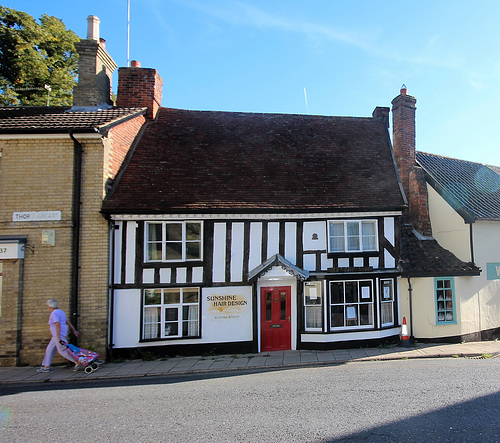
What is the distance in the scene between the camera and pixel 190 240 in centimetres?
1052

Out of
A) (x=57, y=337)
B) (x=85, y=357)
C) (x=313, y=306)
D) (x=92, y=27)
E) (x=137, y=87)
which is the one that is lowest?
(x=85, y=357)

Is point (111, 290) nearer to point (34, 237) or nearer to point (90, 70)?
point (34, 237)

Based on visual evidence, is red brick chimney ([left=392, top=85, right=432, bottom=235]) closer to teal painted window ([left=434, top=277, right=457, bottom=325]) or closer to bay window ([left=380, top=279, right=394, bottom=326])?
teal painted window ([left=434, top=277, right=457, bottom=325])

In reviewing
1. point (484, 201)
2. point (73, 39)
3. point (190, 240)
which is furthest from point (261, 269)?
point (73, 39)

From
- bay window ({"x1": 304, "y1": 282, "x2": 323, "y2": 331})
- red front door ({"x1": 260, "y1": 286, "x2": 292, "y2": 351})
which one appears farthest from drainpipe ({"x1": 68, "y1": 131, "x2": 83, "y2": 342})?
Result: bay window ({"x1": 304, "y1": 282, "x2": 323, "y2": 331})

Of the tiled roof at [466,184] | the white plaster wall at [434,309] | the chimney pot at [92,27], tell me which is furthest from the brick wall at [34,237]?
the tiled roof at [466,184]

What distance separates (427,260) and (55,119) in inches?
506

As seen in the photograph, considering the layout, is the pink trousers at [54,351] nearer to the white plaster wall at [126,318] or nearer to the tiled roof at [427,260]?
the white plaster wall at [126,318]

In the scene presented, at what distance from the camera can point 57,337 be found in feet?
28.2

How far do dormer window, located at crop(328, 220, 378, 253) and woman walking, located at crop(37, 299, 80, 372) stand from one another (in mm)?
7818

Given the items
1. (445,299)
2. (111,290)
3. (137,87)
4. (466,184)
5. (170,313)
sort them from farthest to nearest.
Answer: (466,184) → (137,87) → (445,299) → (170,313) → (111,290)

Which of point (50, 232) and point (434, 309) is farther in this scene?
point (434, 309)

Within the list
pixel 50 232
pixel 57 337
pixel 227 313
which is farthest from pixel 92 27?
pixel 227 313

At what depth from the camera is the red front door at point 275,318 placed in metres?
10.5
